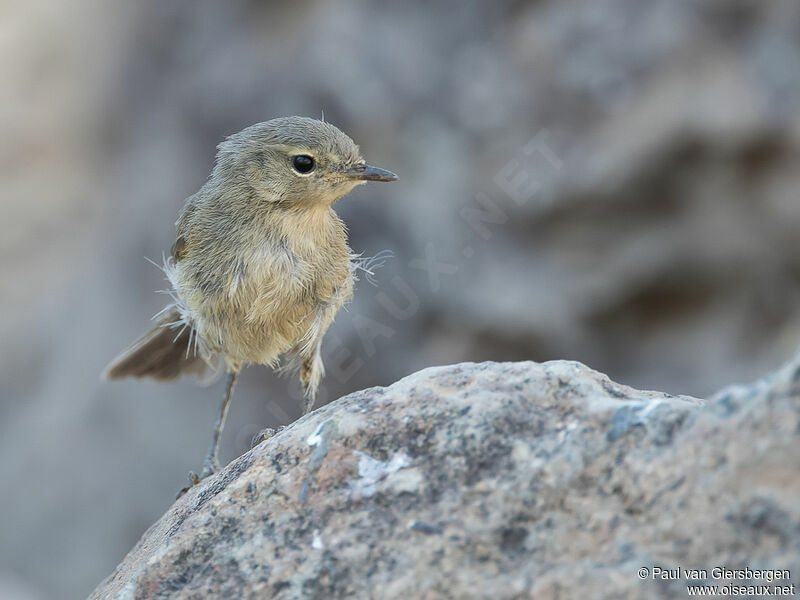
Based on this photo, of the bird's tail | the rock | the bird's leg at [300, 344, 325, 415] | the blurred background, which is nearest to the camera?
the rock

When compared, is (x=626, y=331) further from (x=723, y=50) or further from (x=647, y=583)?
(x=647, y=583)

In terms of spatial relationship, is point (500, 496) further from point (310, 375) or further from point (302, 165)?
point (310, 375)

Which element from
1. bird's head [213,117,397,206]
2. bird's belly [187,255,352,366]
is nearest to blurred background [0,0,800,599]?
bird's belly [187,255,352,366]

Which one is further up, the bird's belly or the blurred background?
the blurred background

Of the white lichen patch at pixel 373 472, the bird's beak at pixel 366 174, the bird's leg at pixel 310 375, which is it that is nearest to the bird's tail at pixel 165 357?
the bird's leg at pixel 310 375

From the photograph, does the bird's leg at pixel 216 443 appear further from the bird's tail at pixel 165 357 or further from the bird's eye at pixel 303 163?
the bird's eye at pixel 303 163

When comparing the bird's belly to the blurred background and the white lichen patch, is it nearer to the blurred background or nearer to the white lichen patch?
the white lichen patch

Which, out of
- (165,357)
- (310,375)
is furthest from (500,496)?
A: (165,357)
